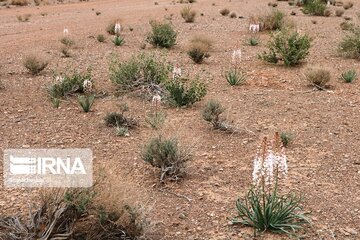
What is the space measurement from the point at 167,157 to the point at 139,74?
4.53 meters

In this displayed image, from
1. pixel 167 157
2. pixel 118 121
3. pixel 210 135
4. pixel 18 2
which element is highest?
pixel 167 157

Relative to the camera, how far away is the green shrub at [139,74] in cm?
1075

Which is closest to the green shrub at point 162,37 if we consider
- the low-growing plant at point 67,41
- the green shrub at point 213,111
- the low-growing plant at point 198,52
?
the low-growing plant at point 198,52

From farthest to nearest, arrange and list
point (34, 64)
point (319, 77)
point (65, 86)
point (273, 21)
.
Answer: point (273, 21)
point (34, 64)
point (319, 77)
point (65, 86)

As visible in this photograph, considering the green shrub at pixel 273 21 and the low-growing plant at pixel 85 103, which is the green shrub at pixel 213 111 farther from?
the green shrub at pixel 273 21

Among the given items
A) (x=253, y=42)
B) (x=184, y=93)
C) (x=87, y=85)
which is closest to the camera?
(x=184, y=93)

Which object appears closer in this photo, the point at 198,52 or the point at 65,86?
the point at 65,86

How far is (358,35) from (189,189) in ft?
33.4

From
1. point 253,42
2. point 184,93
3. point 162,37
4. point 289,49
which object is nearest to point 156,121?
point 184,93

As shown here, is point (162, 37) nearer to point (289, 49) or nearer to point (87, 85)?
point (289, 49)

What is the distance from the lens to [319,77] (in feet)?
36.7

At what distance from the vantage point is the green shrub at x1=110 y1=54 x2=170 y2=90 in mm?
10750

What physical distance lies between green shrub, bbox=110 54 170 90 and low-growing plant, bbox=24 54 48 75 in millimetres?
2153

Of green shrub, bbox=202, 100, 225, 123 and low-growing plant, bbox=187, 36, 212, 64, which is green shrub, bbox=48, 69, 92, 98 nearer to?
green shrub, bbox=202, 100, 225, 123
